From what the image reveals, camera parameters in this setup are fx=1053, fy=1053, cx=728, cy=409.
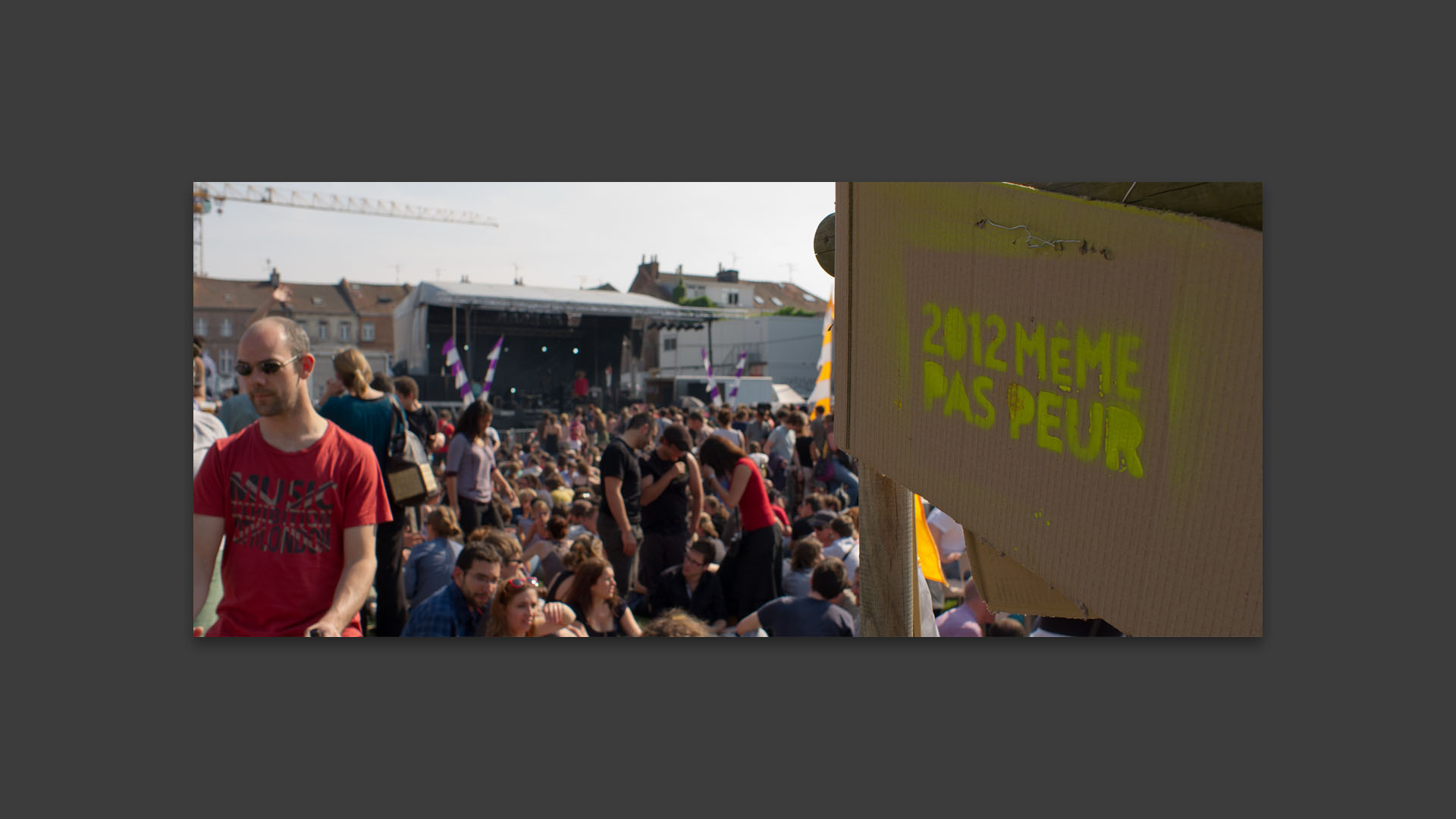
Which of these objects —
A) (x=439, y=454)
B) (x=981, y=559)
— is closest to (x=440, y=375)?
(x=439, y=454)

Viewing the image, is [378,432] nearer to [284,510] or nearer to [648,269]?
[284,510]

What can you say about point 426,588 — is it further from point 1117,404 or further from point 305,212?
point 1117,404

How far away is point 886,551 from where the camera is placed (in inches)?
91.0

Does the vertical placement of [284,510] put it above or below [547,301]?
below

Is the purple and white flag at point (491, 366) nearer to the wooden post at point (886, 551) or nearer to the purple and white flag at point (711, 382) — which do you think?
the purple and white flag at point (711, 382)

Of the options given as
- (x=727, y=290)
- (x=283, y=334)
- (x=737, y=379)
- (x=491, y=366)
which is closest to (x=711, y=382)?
(x=737, y=379)

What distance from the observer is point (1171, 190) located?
130cm

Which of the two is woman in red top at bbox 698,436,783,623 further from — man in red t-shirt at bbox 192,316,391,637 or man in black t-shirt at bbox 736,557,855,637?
man in red t-shirt at bbox 192,316,391,637

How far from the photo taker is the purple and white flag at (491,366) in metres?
5.61

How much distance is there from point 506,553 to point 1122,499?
237 cm

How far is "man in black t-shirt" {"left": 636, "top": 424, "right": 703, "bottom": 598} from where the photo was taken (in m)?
4.04

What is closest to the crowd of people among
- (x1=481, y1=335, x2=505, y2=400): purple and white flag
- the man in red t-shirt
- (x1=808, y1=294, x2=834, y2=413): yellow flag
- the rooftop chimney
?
the man in red t-shirt

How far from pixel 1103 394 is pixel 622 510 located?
2.92 metres

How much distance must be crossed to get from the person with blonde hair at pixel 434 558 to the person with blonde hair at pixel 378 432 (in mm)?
66
